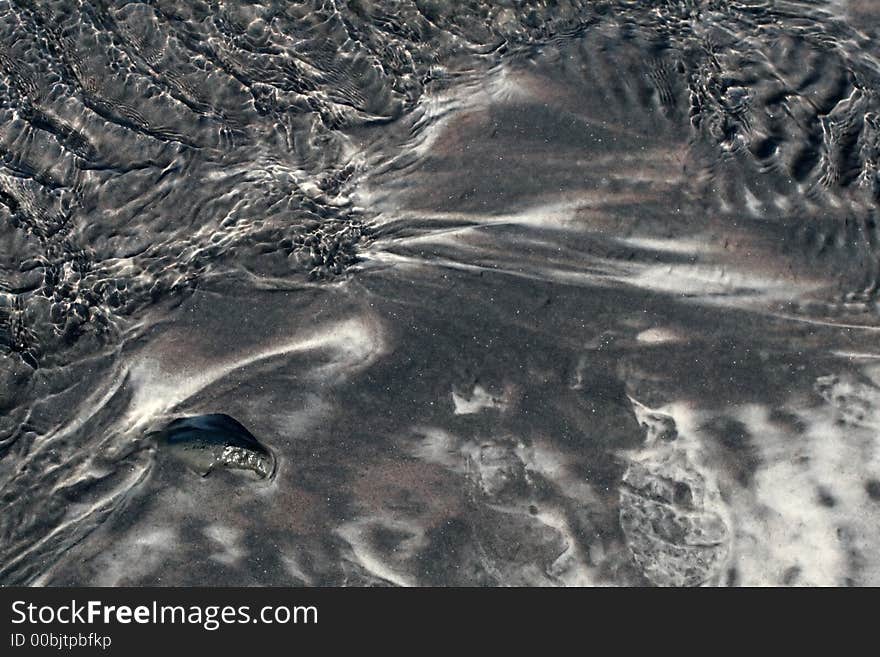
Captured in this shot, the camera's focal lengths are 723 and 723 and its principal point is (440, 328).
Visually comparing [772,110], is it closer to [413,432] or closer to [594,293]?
[594,293]

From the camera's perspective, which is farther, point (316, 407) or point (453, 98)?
point (453, 98)

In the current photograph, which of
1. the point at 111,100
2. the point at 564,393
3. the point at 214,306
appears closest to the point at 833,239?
the point at 564,393

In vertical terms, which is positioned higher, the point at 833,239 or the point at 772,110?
Result: the point at 772,110

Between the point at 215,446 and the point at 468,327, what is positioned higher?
the point at 468,327

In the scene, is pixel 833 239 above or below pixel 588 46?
below

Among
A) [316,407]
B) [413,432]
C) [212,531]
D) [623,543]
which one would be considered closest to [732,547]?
[623,543]

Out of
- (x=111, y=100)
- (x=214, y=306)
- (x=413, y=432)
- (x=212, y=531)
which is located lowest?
(x=212, y=531)

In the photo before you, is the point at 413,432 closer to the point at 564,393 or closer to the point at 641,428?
the point at 564,393
